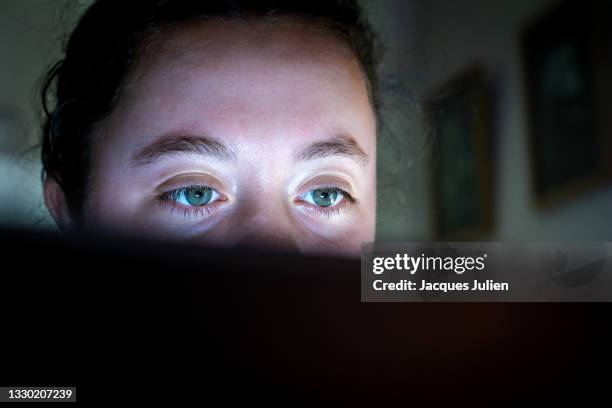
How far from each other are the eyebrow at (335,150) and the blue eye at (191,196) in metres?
0.12

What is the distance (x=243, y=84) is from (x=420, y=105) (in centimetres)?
91

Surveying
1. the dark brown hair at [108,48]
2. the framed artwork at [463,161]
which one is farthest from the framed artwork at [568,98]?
the dark brown hair at [108,48]

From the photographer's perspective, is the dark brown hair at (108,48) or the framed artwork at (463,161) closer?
the dark brown hair at (108,48)

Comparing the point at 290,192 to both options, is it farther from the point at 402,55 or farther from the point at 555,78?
the point at 402,55

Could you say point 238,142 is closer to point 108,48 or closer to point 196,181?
point 196,181

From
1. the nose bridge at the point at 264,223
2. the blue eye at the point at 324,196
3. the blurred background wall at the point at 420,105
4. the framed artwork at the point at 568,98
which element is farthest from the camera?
the framed artwork at the point at 568,98

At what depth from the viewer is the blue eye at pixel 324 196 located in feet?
2.45

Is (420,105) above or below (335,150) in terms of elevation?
above

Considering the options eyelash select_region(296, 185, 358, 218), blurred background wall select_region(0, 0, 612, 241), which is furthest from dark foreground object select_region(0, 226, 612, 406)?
blurred background wall select_region(0, 0, 612, 241)

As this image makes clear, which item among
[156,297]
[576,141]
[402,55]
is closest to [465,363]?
[156,297]

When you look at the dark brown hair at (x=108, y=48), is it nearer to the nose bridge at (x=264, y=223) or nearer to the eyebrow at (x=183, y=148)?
the eyebrow at (x=183, y=148)

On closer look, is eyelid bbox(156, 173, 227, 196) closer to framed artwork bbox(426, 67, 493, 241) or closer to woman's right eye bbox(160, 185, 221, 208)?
woman's right eye bbox(160, 185, 221, 208)

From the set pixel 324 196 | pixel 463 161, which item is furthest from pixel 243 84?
pixel 463 161

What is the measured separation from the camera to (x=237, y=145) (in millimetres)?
665
